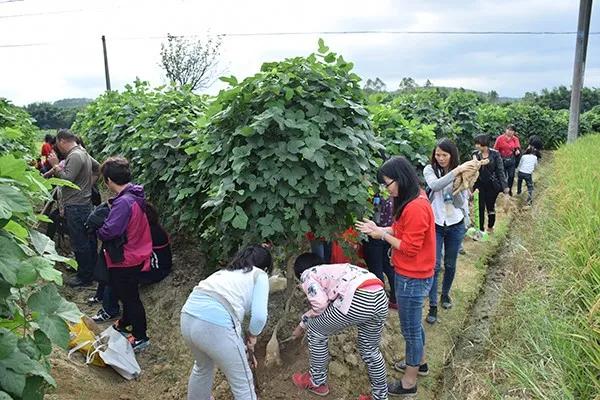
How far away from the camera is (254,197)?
3.29m

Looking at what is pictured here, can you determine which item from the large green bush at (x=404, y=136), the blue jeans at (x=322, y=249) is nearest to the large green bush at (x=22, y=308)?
the blue jeans at (x=322, y=249)

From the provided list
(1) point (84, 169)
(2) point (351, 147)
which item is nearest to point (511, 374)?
(2) point (351, 147)

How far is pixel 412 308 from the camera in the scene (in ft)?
10.9

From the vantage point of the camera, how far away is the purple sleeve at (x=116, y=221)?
12.5 ft

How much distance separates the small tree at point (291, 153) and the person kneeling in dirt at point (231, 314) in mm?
466

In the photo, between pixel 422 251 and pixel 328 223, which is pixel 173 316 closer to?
pixel 328 223

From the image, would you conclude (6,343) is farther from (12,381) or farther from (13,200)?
(13,200)

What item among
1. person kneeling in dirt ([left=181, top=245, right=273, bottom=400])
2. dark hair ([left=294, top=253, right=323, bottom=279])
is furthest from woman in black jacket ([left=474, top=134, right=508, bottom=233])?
person kneeling in dirt ([left=181, top=245, right=273, bottom=400])

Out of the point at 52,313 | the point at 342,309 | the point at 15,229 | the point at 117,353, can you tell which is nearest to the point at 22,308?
the point at 52,313

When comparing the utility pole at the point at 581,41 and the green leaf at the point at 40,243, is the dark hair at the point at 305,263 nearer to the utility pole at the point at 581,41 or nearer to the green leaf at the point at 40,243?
the green leaf at the point at 40,243

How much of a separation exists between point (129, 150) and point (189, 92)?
1096 mm

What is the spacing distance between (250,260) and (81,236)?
3115 millimetres

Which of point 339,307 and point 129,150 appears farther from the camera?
point 129,150

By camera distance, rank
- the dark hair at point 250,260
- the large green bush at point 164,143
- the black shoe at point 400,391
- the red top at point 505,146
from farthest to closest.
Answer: the red top at point 505,146 < the large green bush at point 164,143 < the black shoe at point 400,391 < the dark hair at point 250,260
